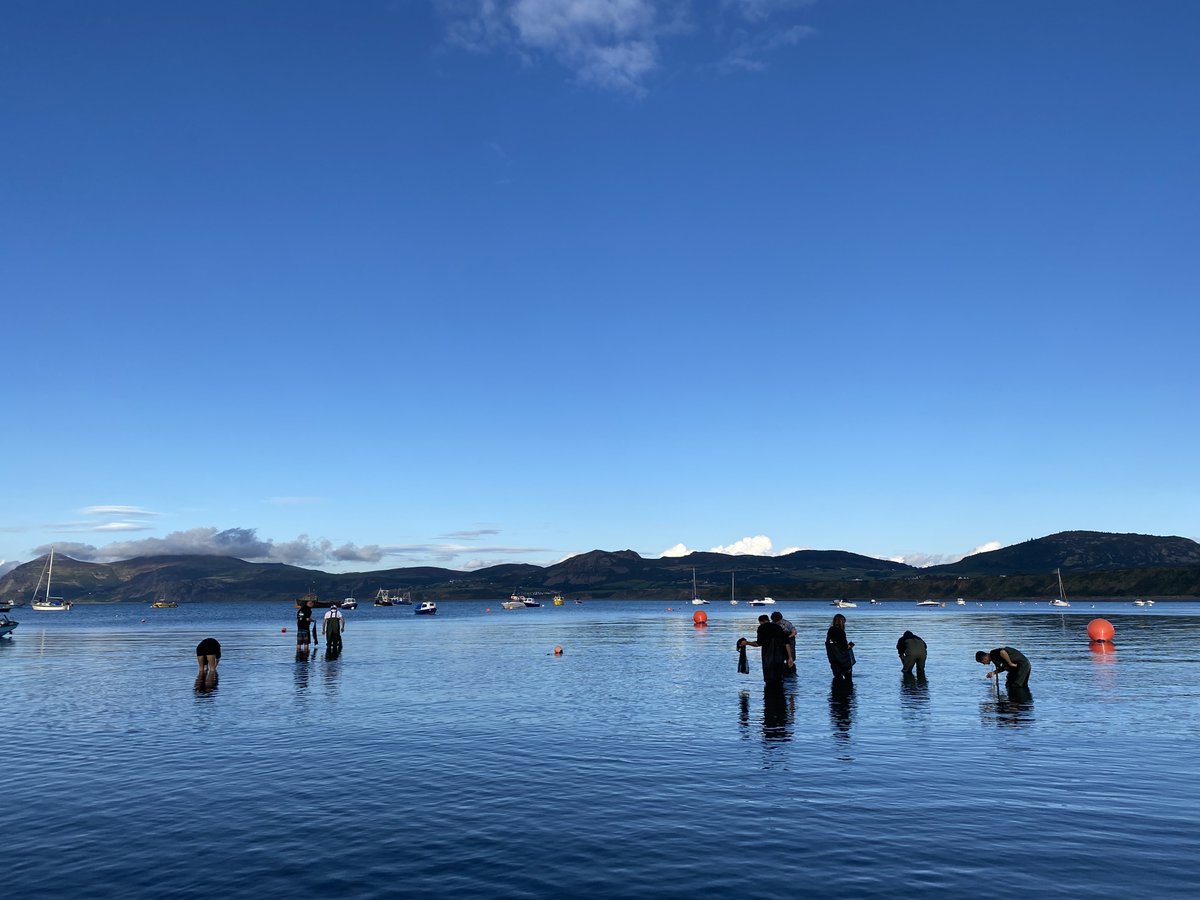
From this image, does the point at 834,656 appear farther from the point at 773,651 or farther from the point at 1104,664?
the point at 1104,664

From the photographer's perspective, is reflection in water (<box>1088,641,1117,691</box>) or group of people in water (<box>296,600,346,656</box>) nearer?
reflection in water (<box>1088,641,1117,691</box>)

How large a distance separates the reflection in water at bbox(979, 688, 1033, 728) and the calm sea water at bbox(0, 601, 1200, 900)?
162 mm

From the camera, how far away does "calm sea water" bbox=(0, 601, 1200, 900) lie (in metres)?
11.3

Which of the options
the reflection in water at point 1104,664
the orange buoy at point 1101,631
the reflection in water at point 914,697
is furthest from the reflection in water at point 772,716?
the orange buoy at point 1101,631

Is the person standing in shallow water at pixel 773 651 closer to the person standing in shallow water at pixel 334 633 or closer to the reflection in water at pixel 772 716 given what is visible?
the reflection in water at pixel 772 716

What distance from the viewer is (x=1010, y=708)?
26969mm

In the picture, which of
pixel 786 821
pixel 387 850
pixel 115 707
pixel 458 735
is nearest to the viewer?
pixel 387 850

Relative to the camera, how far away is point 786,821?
1385cm

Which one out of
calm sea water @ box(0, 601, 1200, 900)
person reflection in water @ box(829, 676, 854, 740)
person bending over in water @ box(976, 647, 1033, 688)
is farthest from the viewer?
person bending over in water @ box(976, 647, 1033, 688)

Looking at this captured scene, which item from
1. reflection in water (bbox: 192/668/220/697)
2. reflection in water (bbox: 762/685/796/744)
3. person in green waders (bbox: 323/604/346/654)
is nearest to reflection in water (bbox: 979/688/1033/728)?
reflection in water (bbox: 762/685/796/744)

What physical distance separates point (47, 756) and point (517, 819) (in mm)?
14243

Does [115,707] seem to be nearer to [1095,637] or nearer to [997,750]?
[997,750]

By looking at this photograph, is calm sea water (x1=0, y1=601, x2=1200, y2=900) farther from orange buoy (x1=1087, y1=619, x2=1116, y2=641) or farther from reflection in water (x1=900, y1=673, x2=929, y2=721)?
orange buoy (x1=1087, y1=619, x2=1116, y2=641)

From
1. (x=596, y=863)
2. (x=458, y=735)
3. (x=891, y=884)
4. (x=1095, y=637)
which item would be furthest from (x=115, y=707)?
(x=1095, y=637)
